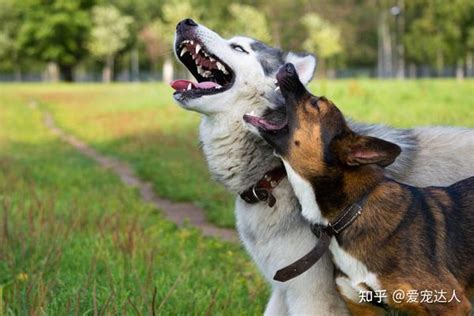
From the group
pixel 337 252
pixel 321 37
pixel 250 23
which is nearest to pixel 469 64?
pixel 321 37

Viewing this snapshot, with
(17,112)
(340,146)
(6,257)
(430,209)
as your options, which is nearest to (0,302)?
(6,257)

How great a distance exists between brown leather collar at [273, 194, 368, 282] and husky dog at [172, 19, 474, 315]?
0.09 m

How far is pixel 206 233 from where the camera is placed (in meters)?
7.21

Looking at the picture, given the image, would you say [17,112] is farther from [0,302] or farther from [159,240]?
[0,302]

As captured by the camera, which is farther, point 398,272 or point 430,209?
point 430,209

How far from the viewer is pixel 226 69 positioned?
401 centimetres

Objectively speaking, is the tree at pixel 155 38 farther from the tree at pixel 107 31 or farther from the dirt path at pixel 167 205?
the dirt path at pixel 167 205

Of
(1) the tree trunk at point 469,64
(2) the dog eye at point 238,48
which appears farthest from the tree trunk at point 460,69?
(2) the dog eye at point 238,48

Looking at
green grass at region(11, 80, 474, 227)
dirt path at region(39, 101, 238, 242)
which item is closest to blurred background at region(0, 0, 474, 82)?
green grass at region(11, 80, 474, 227)

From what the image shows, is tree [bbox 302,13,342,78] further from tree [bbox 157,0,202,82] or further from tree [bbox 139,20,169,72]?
tree [bbox 139,20,169,72]

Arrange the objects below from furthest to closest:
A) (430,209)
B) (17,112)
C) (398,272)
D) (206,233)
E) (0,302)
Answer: (17,112) → (206,233) → (0,302) → (430,209) → (398,272)

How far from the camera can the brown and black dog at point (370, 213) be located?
10.2ft

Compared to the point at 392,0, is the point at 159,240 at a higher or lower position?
lower

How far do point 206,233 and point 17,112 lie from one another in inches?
897
